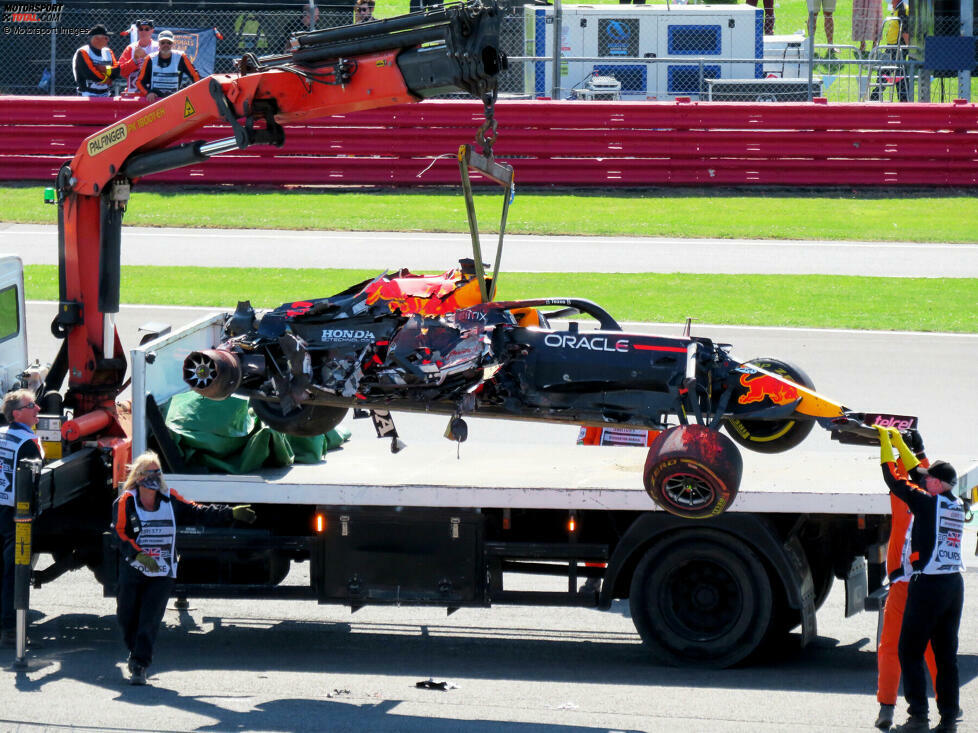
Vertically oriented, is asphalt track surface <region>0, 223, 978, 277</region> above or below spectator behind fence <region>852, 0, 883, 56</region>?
below

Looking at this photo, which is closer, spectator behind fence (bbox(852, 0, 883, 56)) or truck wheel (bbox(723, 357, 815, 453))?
truck wheel (bbox(723, 357, 815, 453))

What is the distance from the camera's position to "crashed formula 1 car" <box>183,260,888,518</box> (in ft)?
28.7

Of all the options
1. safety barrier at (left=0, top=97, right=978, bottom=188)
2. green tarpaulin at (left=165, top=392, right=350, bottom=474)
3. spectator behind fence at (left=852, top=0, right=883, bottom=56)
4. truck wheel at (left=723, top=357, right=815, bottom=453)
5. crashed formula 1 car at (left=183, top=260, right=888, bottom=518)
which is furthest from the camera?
spectator behind fence at (left=852, top=0, right=883, bottom=56)

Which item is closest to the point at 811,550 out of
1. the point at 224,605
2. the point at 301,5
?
the point at 224,605

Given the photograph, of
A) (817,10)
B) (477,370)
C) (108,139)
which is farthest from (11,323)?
(817,10)

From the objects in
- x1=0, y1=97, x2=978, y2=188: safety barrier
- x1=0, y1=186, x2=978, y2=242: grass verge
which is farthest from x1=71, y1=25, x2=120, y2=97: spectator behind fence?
x1=0, y1=186, x2=978, y2=242: grass verge

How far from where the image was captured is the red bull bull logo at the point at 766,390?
8734 mm

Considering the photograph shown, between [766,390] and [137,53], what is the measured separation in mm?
19225

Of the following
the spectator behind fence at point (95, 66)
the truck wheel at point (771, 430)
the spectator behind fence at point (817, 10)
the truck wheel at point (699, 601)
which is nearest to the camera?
the truck wheel at point (699, 601)

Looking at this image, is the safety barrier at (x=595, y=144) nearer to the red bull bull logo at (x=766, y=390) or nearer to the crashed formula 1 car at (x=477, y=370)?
the crashed formula 1 car at (x=477, y=370)

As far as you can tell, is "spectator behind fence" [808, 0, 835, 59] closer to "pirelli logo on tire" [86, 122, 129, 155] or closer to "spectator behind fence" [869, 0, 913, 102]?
"spectator behind fence" [869, 0, 913, 102]

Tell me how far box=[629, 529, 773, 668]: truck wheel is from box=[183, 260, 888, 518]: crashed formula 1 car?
29.8 inches

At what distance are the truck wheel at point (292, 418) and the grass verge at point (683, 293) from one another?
9190mm

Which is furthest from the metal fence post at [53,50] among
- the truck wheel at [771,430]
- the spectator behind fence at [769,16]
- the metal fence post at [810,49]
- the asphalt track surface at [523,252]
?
the truck wheel at [771,430]
